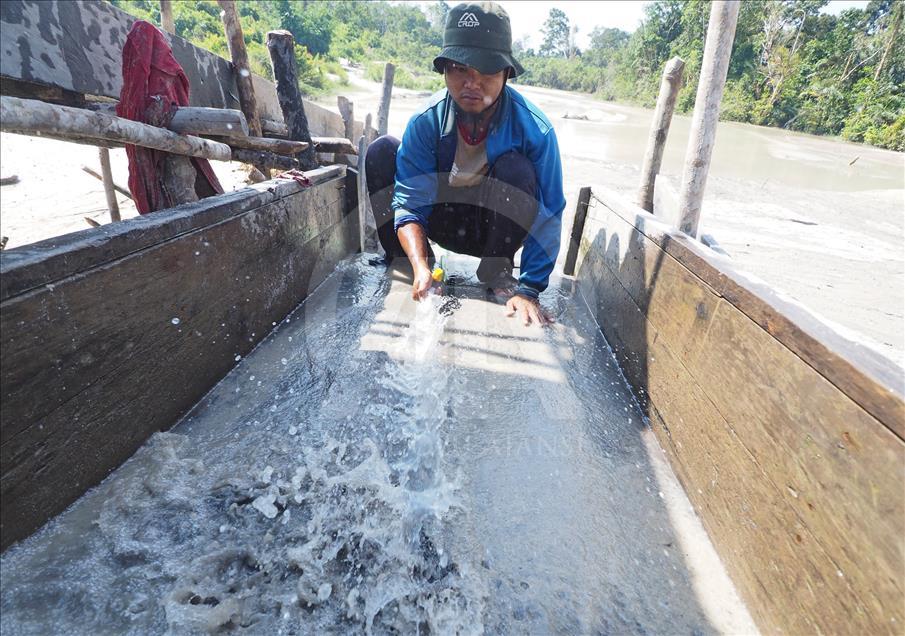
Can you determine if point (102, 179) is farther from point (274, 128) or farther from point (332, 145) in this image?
point (332, 145)

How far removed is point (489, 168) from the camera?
9.32ft

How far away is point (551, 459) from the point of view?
1.70 meters

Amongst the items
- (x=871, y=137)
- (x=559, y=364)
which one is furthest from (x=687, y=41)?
(x=559, y=364)

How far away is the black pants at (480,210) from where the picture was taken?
9.09 ft

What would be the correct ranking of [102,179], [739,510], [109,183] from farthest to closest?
[102,179]
[109,183]
[739,510]

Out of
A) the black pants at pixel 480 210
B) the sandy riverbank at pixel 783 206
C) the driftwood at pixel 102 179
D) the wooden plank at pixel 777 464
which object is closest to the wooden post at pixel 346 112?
the sandy riverbank at pixel 783 206

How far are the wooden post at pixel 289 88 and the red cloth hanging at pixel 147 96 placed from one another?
1.38 metres

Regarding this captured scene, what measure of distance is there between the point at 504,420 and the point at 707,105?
178cm

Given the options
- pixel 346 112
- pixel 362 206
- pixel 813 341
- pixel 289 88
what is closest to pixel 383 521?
pixel 813 341

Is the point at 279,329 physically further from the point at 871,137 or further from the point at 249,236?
the point at 871,137

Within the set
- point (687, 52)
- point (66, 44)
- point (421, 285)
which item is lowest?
point (421, 285)

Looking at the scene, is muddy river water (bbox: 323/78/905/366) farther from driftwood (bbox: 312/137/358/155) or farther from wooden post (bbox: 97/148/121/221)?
wooden post (bbox: 97/148/121/221)

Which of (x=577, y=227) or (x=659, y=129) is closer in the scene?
(x=659, y=129)

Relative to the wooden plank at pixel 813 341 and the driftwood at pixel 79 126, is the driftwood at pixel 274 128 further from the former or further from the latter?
the wooden plank at pixel 813 341
